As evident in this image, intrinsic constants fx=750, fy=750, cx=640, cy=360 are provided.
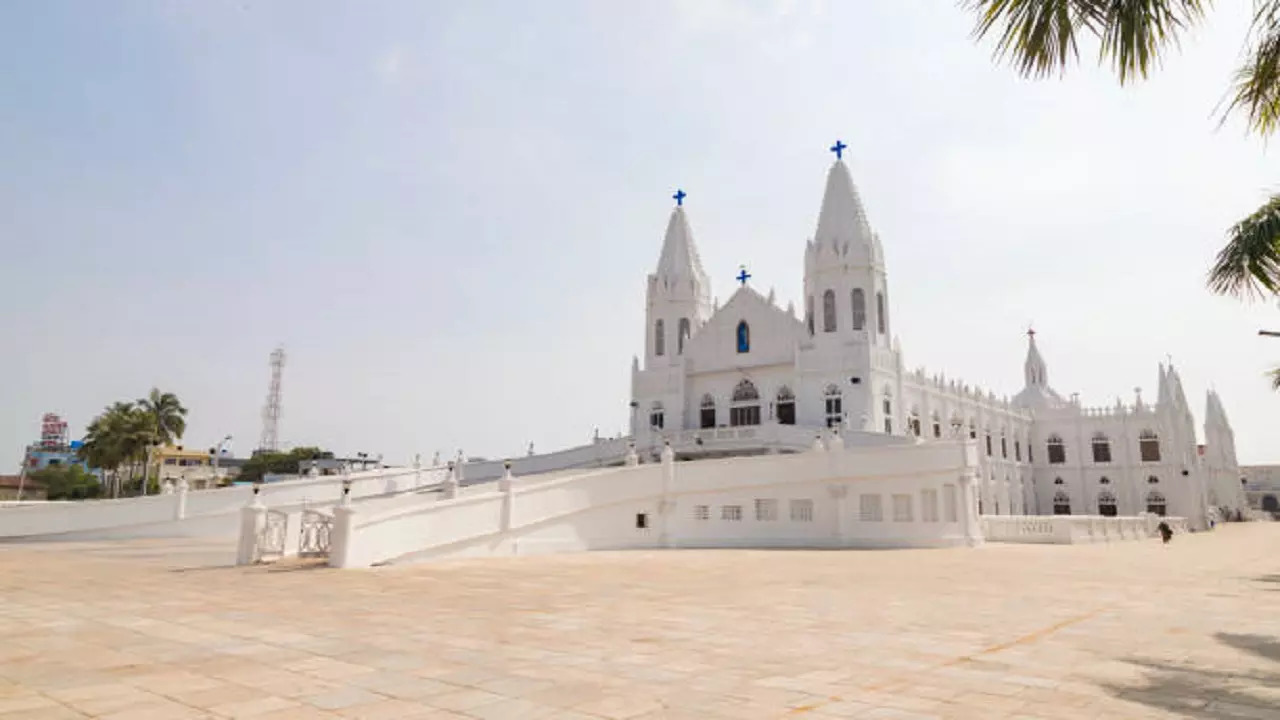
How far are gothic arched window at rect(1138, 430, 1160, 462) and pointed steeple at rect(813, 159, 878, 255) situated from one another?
101 feet

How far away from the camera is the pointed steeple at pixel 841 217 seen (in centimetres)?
4375

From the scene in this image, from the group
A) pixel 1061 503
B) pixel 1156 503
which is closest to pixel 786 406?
pixel 1061 503

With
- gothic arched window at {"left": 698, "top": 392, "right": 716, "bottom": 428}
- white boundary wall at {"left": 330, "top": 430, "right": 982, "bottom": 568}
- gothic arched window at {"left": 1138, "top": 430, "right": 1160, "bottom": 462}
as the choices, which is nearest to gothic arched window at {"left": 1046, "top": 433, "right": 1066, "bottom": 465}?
gothic arched window at {"left": 1138, "top": 430, "right": 1160, "bottom": 462}

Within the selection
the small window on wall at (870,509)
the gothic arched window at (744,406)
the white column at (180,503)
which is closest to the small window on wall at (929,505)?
the small window on wall at (870,509)

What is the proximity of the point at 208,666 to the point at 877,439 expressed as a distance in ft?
101

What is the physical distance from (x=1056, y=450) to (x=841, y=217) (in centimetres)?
3168

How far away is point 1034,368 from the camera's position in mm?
74750

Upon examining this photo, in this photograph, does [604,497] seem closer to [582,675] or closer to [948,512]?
[948,512]

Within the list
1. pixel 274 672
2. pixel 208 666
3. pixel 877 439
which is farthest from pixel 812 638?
pixel 877 439

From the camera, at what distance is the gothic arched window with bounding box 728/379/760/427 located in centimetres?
4338

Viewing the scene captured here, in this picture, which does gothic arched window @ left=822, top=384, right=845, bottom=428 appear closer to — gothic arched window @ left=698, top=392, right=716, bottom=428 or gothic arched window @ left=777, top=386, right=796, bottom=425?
gothic arched window @ left=777, top=386, right=796, bottom=425

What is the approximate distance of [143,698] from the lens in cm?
479

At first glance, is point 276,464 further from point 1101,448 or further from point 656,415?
point 1101,448

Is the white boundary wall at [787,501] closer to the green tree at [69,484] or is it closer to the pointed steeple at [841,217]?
the pointed steeple at [841,217]
